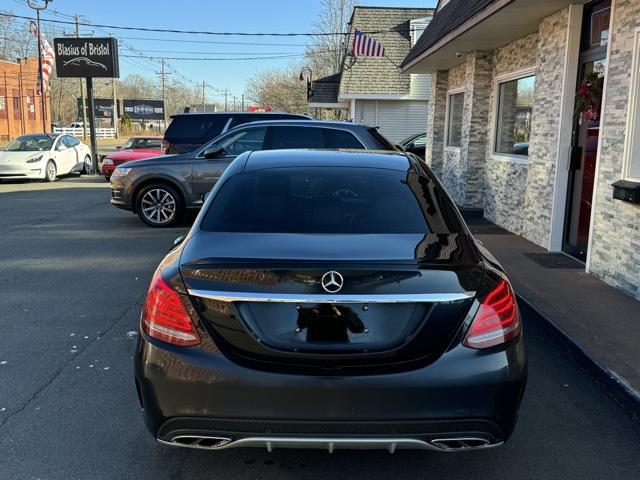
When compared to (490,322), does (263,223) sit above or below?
above

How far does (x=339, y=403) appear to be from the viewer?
2.52 metres

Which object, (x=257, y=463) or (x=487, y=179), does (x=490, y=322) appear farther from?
(x=487, y=179)

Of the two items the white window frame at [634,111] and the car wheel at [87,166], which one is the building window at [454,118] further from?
the car wheel at [87,166]

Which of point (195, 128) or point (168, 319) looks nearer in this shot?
point (168, 319)

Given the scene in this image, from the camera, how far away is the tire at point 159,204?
1038cm

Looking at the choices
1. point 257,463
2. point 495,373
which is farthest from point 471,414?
point 257,463

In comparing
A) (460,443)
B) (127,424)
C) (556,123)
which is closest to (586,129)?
(556,123)

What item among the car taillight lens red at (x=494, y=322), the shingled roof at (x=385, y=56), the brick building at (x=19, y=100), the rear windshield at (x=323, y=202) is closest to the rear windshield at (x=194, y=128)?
the rear windshield at (x=323, y=202)

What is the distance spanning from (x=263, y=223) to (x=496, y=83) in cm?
934

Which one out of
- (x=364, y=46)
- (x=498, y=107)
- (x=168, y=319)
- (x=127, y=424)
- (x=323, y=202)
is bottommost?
(x=127, y=424)

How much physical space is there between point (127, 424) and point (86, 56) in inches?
921

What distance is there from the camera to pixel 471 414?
2.57m

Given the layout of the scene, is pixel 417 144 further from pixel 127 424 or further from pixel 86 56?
pixel 127 424

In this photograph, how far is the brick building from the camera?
5341 centimetres
